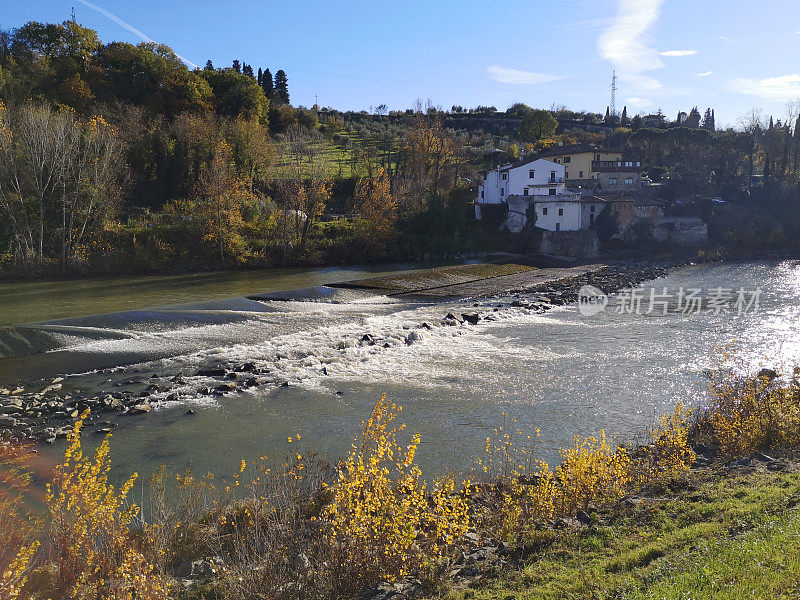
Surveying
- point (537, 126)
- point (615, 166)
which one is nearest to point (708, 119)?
point (537, 126)

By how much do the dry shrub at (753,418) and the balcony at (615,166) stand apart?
49186 mm

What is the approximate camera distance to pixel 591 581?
572 centimetres

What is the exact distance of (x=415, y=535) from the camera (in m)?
6.16

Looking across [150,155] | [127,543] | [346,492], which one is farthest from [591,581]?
[150,155]

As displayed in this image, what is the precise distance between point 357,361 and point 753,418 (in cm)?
1083

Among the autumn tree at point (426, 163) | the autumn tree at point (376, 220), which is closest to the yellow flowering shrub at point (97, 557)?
the autumn tree at point (376, 220)

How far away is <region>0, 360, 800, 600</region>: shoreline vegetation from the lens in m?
5.74

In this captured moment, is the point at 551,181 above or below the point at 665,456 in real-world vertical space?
above

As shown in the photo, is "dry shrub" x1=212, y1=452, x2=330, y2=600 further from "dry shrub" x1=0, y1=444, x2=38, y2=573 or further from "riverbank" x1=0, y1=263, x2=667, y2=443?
"riverbank" x1=0, y1=263, x2=667, y2=443

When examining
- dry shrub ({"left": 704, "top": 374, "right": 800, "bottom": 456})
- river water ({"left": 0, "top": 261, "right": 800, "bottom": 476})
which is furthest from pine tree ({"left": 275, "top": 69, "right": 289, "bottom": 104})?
dry shrub ({"left": 704, "top": 374, "right": 800, "bottom": 456})

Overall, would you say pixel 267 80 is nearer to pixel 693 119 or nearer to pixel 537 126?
pixel 537 126

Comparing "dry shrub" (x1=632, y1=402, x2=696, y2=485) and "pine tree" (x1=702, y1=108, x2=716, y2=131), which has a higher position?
"pine tree" (x1=702, y1=108, x2=716, y2=131)

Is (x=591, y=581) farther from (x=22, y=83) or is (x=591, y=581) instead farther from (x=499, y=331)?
(x=22, y=83)

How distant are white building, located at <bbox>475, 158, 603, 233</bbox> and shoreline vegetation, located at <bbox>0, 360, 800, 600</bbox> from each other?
43.0m
